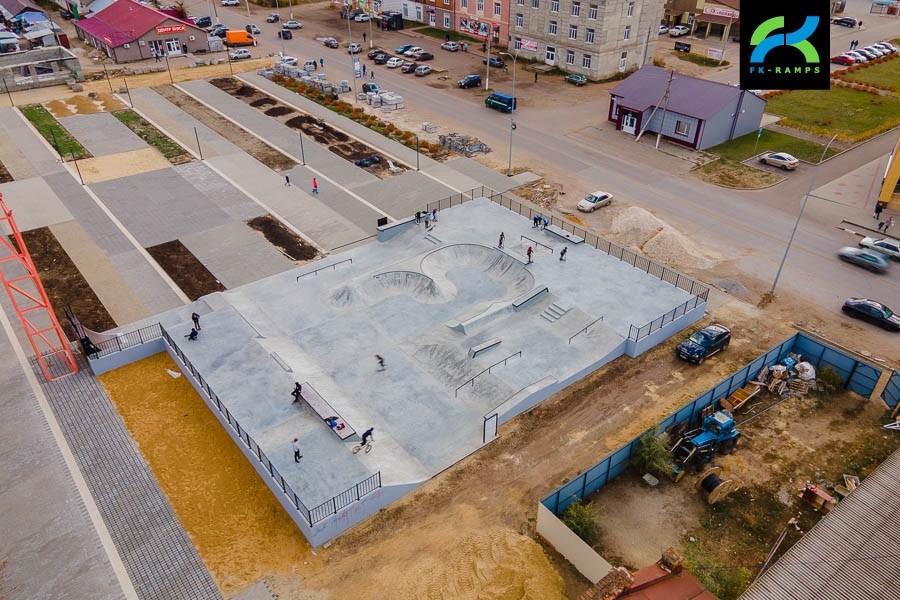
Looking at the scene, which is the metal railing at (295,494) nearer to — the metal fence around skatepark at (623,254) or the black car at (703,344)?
the metal fence around skatepark at (623,254)

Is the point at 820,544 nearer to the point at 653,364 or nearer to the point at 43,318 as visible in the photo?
the point at 653,364

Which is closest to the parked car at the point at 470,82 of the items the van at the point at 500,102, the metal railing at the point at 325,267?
the van at the point at 500,102

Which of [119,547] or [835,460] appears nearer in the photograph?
[119,547]

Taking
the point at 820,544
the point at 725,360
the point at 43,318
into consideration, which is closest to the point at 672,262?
the point at 725,360

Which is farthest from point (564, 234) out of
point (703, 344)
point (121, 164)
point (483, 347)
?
point (121, 164)

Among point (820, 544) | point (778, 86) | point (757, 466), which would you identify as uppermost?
point (778, 86)

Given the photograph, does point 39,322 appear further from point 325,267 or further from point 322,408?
point 322,408
